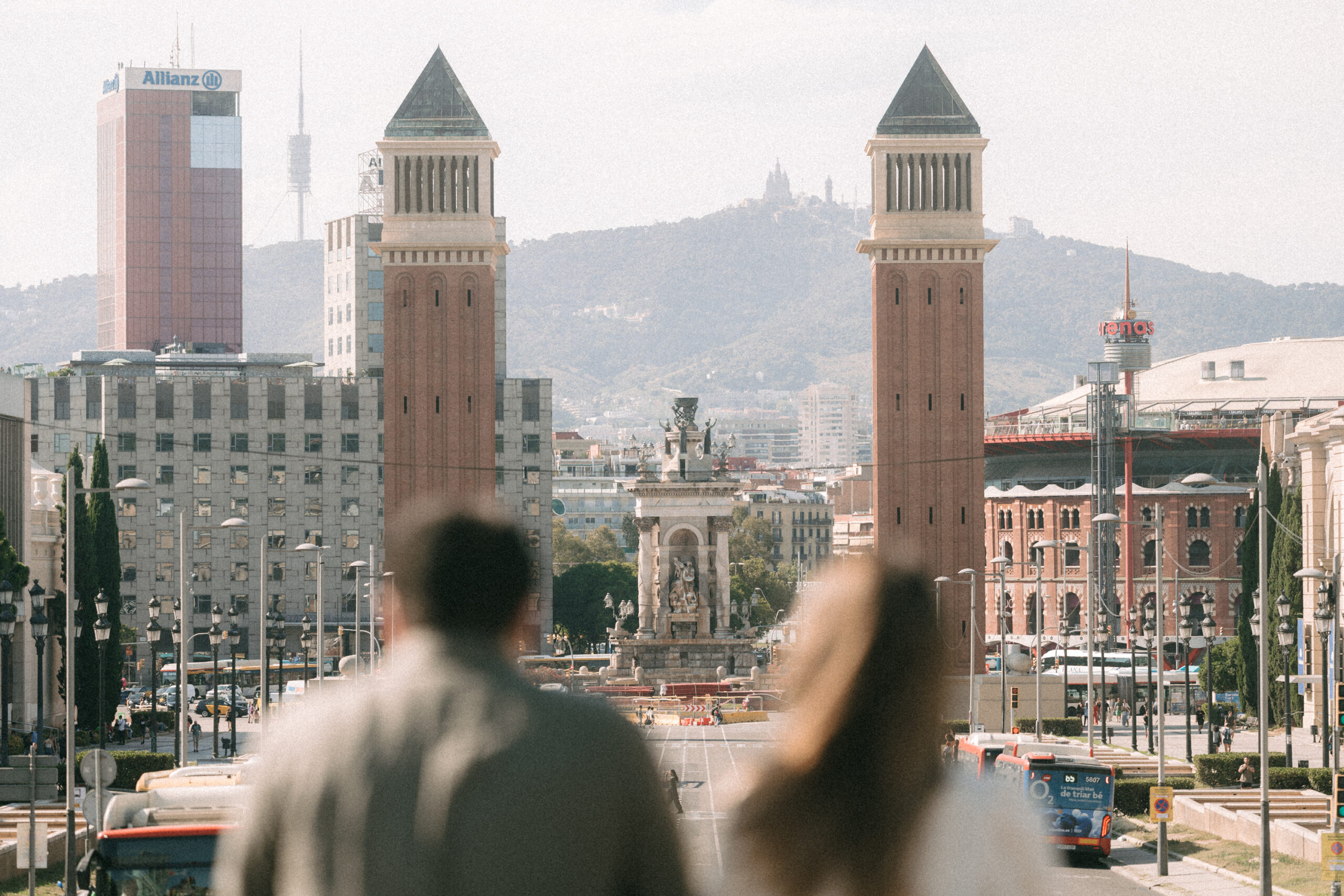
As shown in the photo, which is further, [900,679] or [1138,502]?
[1138,502]

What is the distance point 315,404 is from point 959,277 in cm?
5111

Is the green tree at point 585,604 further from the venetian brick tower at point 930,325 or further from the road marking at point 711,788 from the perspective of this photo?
the road marking at point 711,788

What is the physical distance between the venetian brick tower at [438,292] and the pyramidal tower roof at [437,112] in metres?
0.06

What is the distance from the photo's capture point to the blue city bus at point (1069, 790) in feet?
107

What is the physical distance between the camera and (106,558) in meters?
65.2

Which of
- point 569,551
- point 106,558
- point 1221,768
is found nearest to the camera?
point 1221,768

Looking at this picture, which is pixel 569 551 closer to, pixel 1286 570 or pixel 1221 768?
Answer: pixel 1286 570

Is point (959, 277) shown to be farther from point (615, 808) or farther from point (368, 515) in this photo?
point (615, 808)

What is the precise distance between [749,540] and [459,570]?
165m

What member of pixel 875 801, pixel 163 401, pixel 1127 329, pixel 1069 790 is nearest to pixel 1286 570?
pixel 1069 790

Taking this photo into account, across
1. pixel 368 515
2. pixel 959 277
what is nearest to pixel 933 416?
pixel 959 277

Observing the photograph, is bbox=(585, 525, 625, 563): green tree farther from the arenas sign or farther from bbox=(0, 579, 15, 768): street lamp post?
bbox=(0, 579, 15, 768): street lamp post

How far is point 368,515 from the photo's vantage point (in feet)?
396

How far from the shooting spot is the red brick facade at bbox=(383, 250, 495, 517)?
84.9 m
